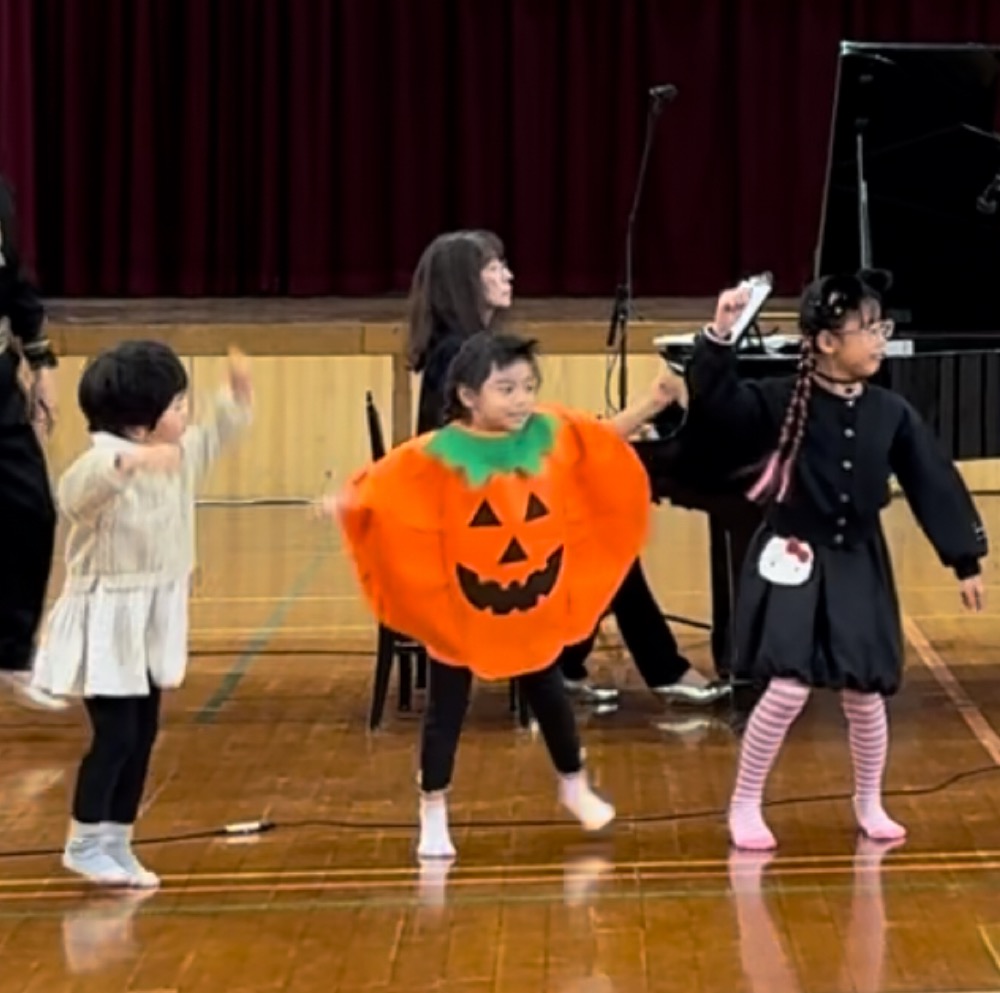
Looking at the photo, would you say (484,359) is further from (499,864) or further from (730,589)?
(730,589)

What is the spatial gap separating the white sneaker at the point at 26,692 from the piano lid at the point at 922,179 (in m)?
2.55

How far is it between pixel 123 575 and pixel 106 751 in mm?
370

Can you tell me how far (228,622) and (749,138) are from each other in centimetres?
565

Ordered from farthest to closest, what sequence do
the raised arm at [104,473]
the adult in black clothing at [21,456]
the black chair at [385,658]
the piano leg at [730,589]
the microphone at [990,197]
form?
the microphone at [990,197]
the black chair at [385,658]
the adult in black clothing at [21,456]
the piano leg at [730,589]
the raised arm at [104,473]

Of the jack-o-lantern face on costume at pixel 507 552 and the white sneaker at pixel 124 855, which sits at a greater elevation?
the jack-o-lantern face on costume at pixel 507 552

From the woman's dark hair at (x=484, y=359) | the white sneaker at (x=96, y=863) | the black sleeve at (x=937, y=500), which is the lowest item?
the white sneaker at (x=96, y=863)

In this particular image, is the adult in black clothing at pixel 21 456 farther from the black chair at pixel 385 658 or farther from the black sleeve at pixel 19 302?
the black chair at pixel 385 658

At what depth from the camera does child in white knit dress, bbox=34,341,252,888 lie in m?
4.47

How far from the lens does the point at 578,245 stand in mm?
12414

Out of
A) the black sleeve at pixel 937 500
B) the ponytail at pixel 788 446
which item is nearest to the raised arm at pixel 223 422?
the ponytail at pixel 788 446

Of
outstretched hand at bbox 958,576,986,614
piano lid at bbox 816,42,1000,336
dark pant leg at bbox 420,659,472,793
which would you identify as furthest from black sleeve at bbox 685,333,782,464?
piano lid at bbox 816,42,1000,336

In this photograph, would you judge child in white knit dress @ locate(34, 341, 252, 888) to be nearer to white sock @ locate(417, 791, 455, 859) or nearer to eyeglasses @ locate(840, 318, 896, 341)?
white sock @ locate(417, 791, 455, 859)

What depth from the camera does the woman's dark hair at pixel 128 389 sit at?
4.47m

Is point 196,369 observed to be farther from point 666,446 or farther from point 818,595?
point 818,595
